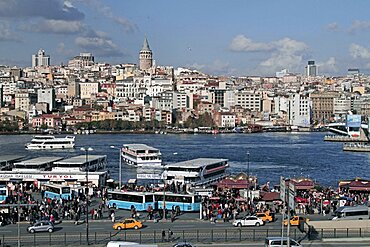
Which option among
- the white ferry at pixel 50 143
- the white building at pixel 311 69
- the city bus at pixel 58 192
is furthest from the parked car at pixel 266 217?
the white building at pixel 311 69

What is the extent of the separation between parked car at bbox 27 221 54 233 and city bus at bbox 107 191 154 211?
196 centimetres

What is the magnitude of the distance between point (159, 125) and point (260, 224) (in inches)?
1463

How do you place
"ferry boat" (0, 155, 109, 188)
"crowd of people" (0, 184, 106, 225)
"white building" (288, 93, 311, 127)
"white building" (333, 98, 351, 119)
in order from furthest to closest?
"white building" (333, 98, 351, 119)
"white building" (288, 93, 311, 127)
"ferry boat" (0, 155, 109, 188)
"crowd of people" (0, 184, 106, 225)

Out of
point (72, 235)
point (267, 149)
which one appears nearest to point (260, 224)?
point (72, 235)

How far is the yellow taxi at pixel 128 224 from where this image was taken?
8.09 meters

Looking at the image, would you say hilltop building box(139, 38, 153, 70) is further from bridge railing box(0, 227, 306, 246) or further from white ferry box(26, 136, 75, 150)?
bridge railing box(0, 227, 306, 246)

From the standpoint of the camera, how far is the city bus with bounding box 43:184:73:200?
11.0 meters

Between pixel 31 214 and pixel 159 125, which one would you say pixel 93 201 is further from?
pixel 159 125

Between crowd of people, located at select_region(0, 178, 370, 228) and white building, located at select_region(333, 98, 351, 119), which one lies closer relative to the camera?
crowd of people, located at select_region(0, 178, 370, 228)

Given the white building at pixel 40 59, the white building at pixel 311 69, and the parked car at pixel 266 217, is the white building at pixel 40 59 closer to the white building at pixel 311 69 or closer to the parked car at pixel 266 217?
the white building at pixel 311 69

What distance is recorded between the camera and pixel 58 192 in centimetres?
1116

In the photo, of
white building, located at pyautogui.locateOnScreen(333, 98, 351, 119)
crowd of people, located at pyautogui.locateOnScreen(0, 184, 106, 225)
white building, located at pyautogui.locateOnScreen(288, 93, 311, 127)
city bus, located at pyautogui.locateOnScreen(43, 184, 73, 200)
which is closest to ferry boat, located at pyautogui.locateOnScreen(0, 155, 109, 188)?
city bus, located at pyautogui.locateOnScreen(43, 184, 73, 200)

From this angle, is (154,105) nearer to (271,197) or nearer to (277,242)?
(271,197)

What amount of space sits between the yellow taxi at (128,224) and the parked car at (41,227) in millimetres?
725
